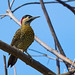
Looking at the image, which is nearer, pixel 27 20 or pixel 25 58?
pixel 25 58

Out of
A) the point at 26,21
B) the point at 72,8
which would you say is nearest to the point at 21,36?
the point at 26,21

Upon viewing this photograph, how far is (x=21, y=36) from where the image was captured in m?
3.61

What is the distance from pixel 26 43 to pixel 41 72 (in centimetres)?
166

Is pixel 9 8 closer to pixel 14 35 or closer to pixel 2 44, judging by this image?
pixel 14 35

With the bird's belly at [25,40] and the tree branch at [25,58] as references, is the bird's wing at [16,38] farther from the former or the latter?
the tree branch at [25,58]

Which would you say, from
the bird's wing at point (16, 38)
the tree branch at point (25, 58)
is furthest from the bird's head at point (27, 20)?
the tree branch at point (25, 58)

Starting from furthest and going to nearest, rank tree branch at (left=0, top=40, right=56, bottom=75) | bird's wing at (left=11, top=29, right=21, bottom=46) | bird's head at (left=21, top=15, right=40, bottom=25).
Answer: bird's head at (left=21, top=15, right=40, bottom=25) < bird's wing at (left=11, top=29, right=21, bottom=46) < tree branch at (left=0, top=40, right=56, bottom=75)

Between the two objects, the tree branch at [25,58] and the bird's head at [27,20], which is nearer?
the tree branch at [25,58]

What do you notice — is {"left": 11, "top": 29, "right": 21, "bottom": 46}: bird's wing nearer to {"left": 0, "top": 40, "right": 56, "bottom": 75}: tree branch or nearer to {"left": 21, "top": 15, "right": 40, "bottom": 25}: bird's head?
{"left": 21, "top": 15, "right": 40, "bottom": 25}: bird's head

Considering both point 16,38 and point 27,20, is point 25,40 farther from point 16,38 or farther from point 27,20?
point 27,20

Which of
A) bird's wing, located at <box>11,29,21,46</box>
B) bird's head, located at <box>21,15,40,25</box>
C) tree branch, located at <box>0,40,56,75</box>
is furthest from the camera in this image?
bird's head, located at <box>21,15,40,25</box>

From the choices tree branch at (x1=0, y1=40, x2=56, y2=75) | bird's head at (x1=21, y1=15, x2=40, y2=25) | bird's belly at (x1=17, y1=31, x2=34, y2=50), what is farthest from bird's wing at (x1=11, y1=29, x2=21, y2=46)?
tree branch at (x1=0, y1=40, x2=56, y2=75)

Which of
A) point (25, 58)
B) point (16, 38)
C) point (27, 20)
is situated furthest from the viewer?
point (27, 20)

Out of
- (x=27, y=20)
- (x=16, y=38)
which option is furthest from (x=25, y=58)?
(x=27, y=20)
